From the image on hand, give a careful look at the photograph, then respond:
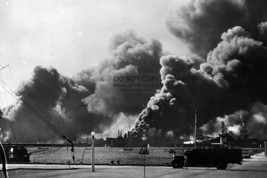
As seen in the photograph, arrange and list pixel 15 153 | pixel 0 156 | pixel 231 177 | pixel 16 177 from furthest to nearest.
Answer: pixel 15 153 → pixel 231 177 → pixel 16 177 → pixel 0 156

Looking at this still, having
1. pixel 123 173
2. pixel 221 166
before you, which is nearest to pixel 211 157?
pixel 221 166

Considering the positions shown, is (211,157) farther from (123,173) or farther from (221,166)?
(123,173)

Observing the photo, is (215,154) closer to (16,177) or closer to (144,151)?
(144,151)

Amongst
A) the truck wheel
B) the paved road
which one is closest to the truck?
the truck wheel

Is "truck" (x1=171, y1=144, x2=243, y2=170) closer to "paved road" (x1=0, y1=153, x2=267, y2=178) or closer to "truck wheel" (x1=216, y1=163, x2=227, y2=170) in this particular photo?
"truck wheel" (x1=216, y1=163, x2=227, y2=170)

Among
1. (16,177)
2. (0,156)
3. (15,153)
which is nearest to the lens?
(0,156)

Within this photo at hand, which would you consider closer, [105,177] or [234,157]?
[105,177]

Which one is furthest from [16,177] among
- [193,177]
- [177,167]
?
[177,167]

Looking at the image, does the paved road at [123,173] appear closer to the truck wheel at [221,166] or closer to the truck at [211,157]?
the truck wheel at [221,166]

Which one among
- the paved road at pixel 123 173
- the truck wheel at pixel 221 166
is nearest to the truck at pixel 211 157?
the truck wheel at pixel 221 166
